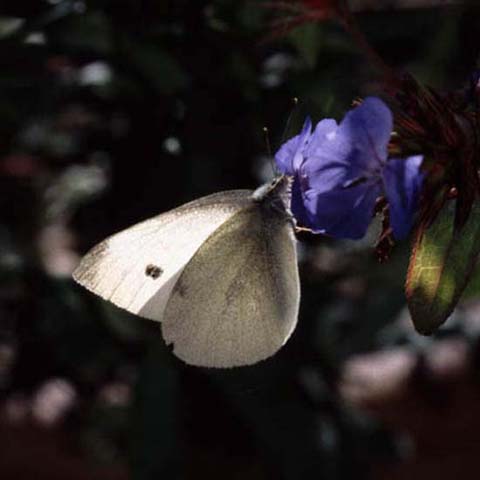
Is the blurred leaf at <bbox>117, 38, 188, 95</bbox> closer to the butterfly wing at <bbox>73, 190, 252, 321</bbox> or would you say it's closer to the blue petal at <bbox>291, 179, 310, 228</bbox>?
the butterfly wing at <bbox>73, 190, 252, 321</bbox>

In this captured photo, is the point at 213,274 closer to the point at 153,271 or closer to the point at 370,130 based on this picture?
the point at 153,271

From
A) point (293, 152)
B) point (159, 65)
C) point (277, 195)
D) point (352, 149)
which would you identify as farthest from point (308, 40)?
point (352, 149)

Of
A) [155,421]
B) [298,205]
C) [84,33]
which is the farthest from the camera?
[155,421]

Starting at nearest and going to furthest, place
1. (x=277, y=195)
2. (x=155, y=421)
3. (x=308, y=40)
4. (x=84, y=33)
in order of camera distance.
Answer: (x=277, y=195), (x=308, y=40), (x=84, y=33), (x=155, y=421)

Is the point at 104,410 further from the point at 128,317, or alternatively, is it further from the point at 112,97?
the point at 112,97

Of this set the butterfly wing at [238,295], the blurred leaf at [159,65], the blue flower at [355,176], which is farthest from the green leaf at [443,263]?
the blurred leaf at [159,65]

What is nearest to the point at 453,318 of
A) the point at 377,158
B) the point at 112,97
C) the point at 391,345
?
the point at 391,345

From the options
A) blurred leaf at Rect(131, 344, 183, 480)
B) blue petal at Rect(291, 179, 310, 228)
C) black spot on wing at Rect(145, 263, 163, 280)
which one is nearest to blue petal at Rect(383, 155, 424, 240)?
blue petal at Rect(291, 179, 310, 228)
